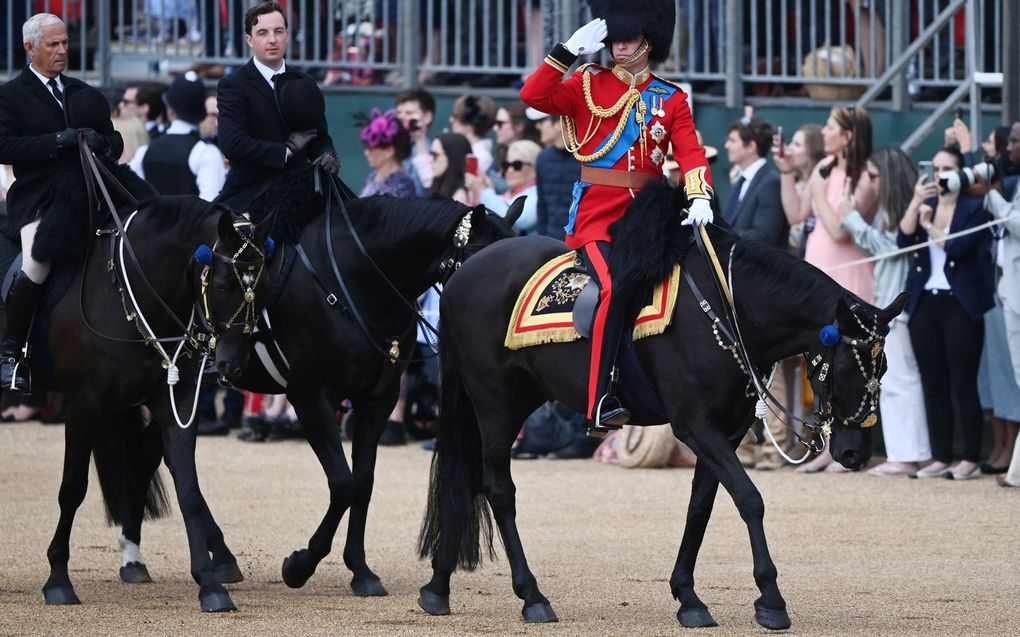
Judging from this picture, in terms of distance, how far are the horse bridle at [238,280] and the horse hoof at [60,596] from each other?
3.97 feet

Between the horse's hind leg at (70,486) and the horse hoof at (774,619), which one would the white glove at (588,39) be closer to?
the horse hoof at (774,619)

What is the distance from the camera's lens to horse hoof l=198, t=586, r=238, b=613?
7.45 meters

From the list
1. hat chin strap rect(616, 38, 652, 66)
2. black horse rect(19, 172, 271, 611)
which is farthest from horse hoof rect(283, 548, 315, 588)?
hat chin strap rect(616, 38, 652, 66)

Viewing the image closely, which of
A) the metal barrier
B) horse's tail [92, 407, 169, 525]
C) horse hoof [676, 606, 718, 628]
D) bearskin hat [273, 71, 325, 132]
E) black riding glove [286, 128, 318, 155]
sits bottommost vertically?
horse hoof [676, 606, 718, 628]

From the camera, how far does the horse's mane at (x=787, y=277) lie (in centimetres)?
698

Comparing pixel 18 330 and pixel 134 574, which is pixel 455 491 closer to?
pixel 134 574

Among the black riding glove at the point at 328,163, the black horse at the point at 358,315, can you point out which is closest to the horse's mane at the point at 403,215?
the black horse at the point at 358,315

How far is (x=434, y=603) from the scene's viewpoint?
7527mm

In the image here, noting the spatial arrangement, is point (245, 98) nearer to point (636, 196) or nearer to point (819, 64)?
point (636, 196)

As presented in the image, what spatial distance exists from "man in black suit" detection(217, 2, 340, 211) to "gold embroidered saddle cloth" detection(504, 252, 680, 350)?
1.63 m

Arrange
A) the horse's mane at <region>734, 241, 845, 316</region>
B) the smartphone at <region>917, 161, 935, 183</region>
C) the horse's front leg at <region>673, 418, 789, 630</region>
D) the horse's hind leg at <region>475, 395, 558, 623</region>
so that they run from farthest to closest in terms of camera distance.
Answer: the smartphone at <region>917, 161, 935, 183</region> → the horse's hind leg at <region>475, 395, 558, 623</region> → the horse's mane at <region>734, 241, 845, 316</region> → the horse's front leg at <region>673, 418, 789, 630</region>

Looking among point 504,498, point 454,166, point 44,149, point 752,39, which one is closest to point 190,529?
point 504,498

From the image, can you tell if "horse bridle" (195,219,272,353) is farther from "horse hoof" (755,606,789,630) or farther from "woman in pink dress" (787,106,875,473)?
"woman in pink dress" (787,106,875,473)

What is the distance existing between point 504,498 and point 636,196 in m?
1.37
